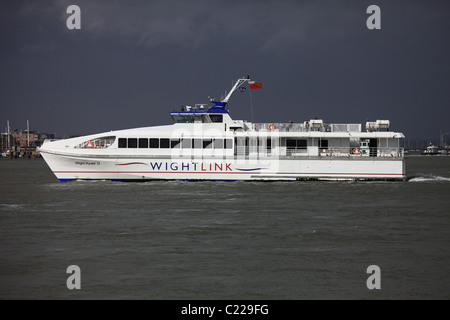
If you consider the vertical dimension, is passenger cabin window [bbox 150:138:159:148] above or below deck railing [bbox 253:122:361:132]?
below

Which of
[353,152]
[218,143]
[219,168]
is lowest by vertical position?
[219,168]

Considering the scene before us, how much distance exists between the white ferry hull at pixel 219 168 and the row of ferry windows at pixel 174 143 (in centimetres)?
90

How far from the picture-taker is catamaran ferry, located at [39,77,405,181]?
33.8m

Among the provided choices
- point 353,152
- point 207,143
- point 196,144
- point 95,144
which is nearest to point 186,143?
point 196,144

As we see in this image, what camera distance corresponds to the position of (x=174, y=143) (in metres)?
34.1

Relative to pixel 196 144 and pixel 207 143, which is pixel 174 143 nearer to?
pixel 196 144

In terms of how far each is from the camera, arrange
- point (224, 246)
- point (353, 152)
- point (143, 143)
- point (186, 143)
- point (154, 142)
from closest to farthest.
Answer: point (224, 246) → point (143, 143) → point (154, 142) → point (186, 143) → point (353, 152)

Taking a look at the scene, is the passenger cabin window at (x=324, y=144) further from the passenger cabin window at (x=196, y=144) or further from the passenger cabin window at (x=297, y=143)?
the passenger cabin window at (x=196, y=144)

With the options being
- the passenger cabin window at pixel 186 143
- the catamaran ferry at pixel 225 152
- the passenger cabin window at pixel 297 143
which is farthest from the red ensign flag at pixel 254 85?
the passenger cabin window at pixel 186 143

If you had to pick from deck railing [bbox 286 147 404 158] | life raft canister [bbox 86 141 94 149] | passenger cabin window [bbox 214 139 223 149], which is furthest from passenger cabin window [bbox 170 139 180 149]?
deck railing [bbox 286 147 404 158]

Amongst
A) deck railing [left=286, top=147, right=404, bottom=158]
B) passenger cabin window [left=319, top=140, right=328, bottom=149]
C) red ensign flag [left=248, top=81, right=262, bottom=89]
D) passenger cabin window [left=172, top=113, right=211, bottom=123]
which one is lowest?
deck railing [left=286, top=147, right=404, bottom=158]

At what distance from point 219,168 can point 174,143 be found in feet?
10.9

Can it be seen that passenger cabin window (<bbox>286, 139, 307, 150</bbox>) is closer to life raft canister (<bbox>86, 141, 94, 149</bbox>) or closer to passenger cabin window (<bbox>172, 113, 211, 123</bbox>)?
passenger cabin window (<bbox>172, 113, 211, 123</bbox>)
